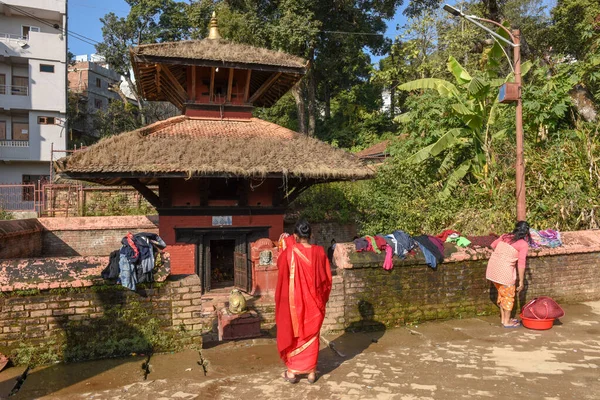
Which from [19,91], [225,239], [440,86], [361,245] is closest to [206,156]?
[225,239]

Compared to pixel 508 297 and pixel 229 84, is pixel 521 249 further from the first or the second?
pixel 229 84

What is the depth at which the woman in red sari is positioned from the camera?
14.9 feet

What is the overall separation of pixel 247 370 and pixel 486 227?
7.97 metres

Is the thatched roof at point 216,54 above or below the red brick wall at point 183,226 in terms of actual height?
above

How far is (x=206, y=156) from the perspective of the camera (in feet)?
31.2

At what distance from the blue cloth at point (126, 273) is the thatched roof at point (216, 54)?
6855mm

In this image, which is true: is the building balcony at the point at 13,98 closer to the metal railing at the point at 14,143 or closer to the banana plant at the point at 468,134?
the metal railing at the point at 14,143

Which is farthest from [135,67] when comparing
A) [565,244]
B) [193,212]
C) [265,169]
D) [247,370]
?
[565,244]

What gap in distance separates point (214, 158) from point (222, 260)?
4.52 metres

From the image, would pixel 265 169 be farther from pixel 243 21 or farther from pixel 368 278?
pixel 243 21

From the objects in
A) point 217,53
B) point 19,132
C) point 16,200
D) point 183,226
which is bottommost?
point 183,226

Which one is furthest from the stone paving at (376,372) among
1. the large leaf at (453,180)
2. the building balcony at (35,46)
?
the building balcony at (35,46)

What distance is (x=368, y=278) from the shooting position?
6.55 m

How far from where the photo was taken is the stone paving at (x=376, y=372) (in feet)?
14.3
